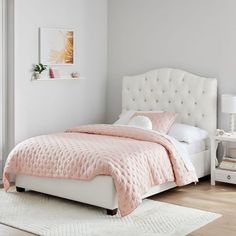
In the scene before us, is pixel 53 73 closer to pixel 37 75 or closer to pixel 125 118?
pixel 37 75

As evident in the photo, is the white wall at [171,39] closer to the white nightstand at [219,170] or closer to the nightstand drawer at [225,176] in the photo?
the white nightstand at [219,170]

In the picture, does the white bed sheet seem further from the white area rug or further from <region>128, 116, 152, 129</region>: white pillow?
the white area rug

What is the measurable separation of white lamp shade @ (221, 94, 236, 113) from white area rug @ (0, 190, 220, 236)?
4.31ft

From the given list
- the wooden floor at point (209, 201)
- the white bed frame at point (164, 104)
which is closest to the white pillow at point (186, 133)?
the white bed frame at point (164, 104)

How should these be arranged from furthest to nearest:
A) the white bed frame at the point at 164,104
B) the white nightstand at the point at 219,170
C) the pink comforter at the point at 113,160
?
the white nightstand at the point at 219,170 → the white bed frame at the point at 164,104 → the pink comforter at the point at 113,160

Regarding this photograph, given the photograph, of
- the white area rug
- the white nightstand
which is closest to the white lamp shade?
the white nightstand

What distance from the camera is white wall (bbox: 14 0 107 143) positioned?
554cm

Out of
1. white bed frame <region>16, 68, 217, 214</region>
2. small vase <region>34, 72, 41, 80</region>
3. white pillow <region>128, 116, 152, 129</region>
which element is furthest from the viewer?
small vase <region>34, 72, 41, 80</region>

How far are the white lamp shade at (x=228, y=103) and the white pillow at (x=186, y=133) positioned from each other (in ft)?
1.20

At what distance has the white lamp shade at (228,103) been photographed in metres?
5.29

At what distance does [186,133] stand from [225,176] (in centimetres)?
60

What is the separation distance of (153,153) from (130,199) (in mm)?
629

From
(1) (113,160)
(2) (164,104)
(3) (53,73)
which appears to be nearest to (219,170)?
(2) (164,104)

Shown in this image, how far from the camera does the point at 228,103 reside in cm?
531
